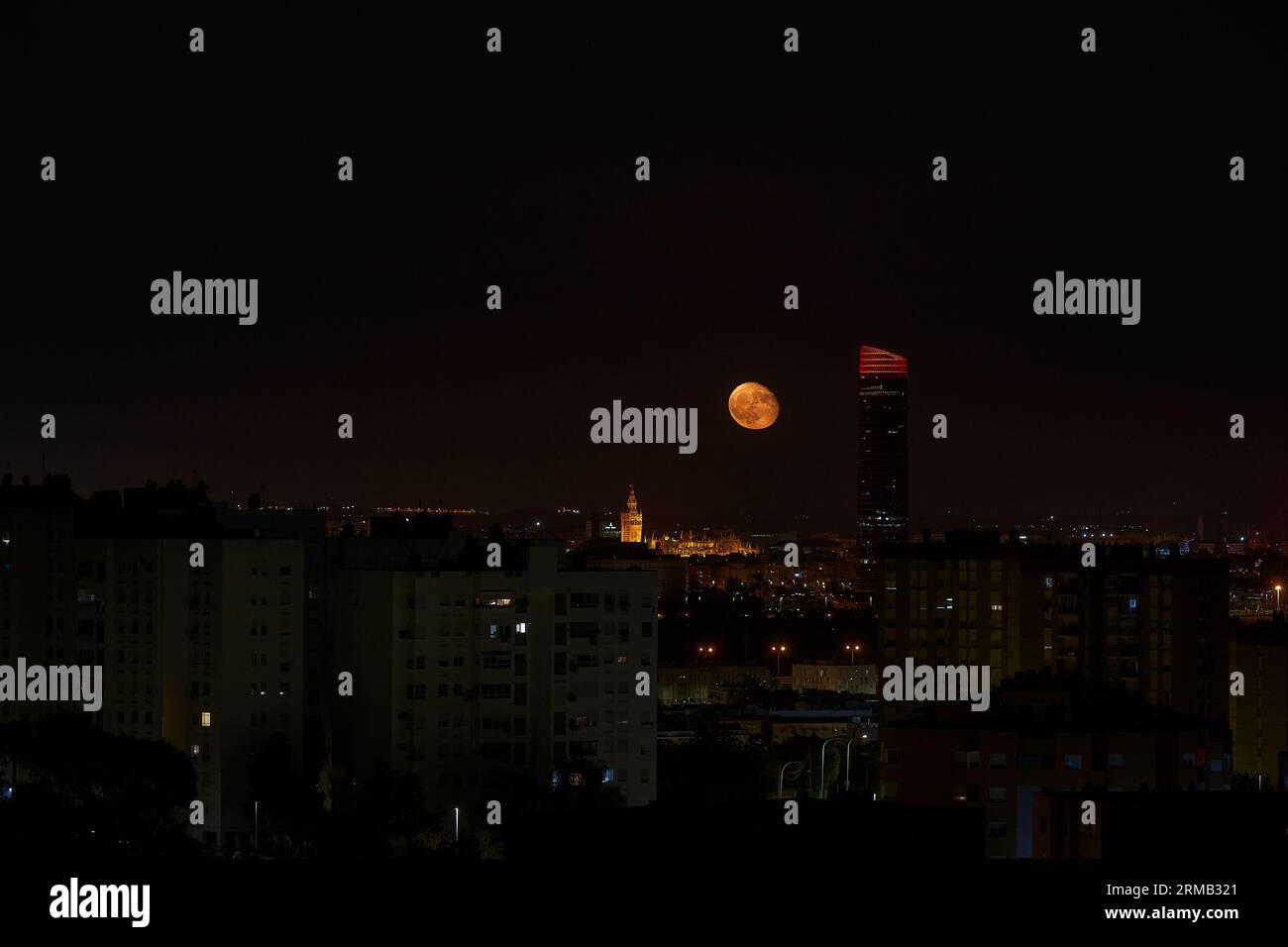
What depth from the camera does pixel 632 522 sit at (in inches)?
6599

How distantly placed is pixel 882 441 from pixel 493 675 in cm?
15489

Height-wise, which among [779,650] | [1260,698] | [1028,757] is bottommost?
[1260,698]

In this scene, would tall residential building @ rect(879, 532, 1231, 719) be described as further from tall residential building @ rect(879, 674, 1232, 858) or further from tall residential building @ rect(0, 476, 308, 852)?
tall residential building @ rect(879, 674, 1232, 858)

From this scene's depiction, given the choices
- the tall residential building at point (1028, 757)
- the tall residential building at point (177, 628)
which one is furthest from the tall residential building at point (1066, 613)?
the tall residential building at point (1028, 757)

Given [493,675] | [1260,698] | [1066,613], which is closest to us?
[493,675]

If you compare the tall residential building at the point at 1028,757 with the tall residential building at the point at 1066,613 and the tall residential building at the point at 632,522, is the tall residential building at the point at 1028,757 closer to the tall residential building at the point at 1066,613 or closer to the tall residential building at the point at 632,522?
the tall residential building at the point at 1066,613

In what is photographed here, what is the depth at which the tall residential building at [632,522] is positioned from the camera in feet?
539

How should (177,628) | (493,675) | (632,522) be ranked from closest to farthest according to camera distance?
(493,675) → (177,628) → (632,522)

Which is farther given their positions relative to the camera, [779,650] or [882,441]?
[882,441]

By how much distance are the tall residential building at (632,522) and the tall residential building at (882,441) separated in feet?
87.2

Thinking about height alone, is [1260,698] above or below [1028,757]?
below

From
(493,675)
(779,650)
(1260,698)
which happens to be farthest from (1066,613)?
(779,650)

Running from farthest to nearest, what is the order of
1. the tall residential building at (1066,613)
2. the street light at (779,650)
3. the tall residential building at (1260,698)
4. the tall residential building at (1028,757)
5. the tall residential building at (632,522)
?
the tall residential building at (632,522) → the street light at (779,650) → the tall residential building at (1260,698) → the tall residential building at (1066,613) → the tall residential building at (1028,757)

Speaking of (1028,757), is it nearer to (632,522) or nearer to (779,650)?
(779,650)
